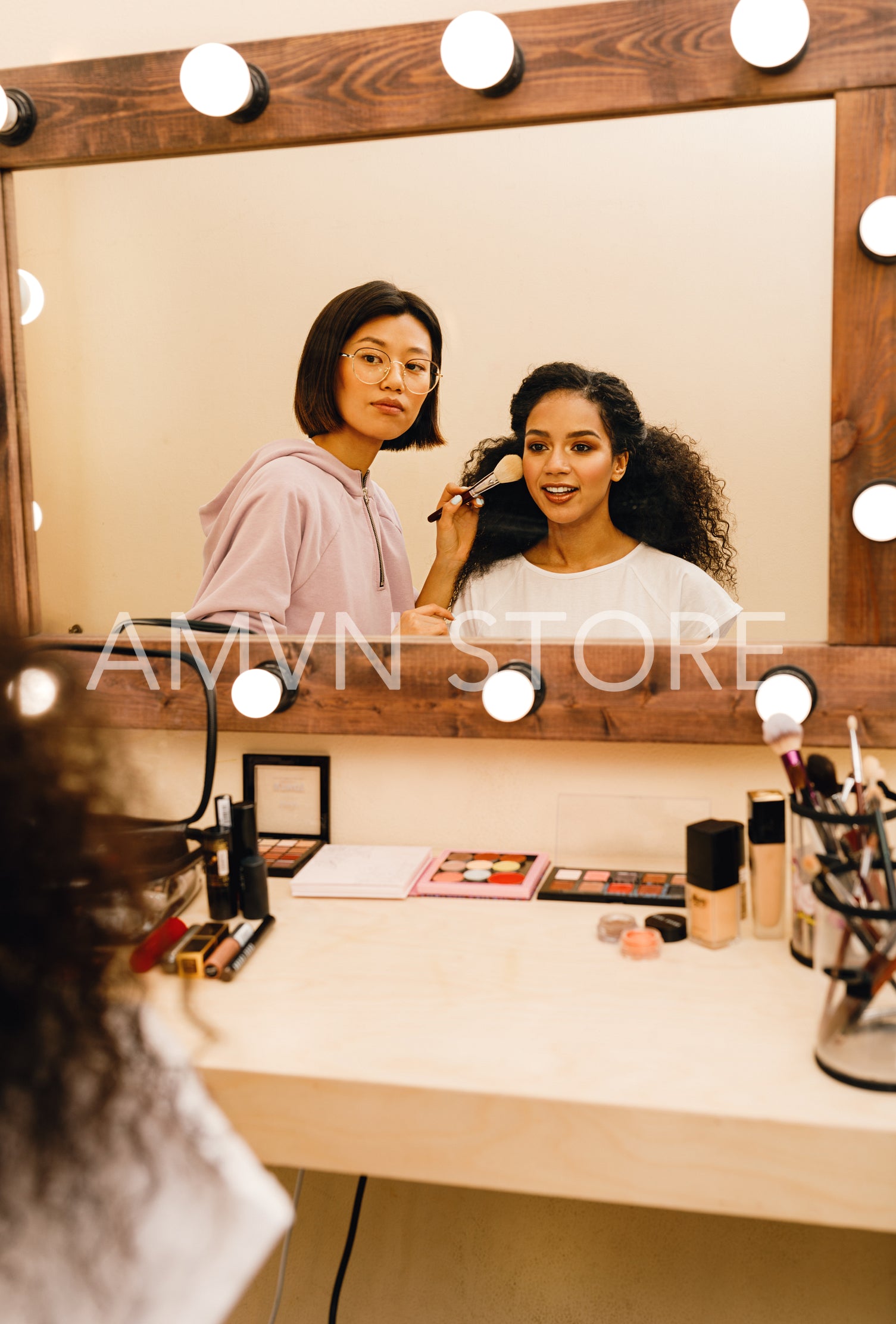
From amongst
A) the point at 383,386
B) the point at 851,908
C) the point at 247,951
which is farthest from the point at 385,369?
the point at 851,908

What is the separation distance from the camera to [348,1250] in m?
1.11

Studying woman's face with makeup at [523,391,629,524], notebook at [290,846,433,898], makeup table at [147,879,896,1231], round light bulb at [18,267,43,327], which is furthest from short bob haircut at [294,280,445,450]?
makeup table at [147,879,896,1231]

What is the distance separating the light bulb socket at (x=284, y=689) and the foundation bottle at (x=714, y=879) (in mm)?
449

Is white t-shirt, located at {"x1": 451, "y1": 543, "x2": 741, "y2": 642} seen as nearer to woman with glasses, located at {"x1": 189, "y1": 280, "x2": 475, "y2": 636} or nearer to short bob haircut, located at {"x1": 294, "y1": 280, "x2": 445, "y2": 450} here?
woman with glasses, located at {"x1": 189, "y1": 280, "x2": 475, "y2": 636}

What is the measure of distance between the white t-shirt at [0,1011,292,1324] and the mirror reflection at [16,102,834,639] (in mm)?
684

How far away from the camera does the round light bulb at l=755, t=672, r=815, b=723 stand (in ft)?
3.09

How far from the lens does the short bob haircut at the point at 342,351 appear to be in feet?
3.40

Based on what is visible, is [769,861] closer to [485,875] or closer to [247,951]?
[485,875]

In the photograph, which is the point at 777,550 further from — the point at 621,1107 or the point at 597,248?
the point at 621,1107

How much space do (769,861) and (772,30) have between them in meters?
0.78

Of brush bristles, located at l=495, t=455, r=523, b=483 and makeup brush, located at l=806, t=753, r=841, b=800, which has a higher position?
brush bristles, located at l=495, t=455, r=523, b=483

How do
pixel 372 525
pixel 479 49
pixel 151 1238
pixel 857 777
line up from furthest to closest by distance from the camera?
A: 1. pixel 372 525
2. pixel 479 49
3. pixel 857 777
4. pixel 151 1238

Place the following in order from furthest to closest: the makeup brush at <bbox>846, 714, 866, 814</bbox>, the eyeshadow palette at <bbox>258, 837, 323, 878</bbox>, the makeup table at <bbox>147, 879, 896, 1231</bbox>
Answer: the eyeshadow palette at <bbox>258, 837, 323, 878</bbox> < the makeup brush at <bbox>846, 714, 866, 814</bbox> < the makeup table at <bbox>147, 879, 896, 1231</bbox>

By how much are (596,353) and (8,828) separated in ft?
2.52
